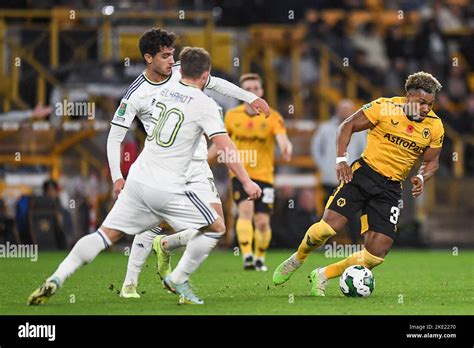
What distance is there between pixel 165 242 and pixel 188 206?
147cm

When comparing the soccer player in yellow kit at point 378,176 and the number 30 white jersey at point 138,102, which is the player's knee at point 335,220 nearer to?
the soccer player in yellow kit at point 378,176

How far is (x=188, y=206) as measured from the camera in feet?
32.3

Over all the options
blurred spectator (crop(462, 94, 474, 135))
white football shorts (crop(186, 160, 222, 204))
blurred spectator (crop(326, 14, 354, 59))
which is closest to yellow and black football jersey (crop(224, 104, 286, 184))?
white football shorts (crop(186, 160, 222, 204))

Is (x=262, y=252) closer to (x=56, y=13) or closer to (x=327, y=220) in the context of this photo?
(x=327, y=220)

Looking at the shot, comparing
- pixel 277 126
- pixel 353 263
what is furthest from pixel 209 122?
pixel 277 126

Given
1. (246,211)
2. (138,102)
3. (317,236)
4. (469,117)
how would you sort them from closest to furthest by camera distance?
(138,102) < (317,236) < (246,211) < (469,117)

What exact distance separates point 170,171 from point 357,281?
92.4 inches

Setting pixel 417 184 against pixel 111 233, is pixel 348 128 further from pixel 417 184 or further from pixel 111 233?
pixel 111 233

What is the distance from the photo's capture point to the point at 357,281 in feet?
36.6

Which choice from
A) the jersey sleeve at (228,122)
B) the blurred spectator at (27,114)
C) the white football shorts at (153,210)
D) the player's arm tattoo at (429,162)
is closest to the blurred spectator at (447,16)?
the blurred spectator at (27,114)

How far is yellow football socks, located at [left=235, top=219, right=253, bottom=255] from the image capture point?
50.0ft

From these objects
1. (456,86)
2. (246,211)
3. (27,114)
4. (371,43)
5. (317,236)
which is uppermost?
(371,43)

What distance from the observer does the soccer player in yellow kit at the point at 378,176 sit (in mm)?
11391
